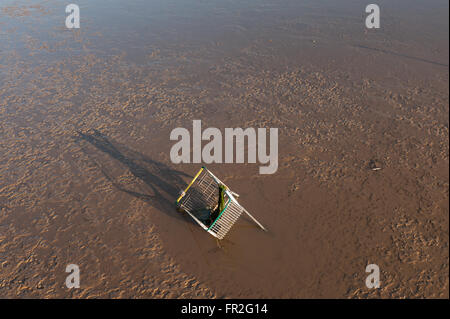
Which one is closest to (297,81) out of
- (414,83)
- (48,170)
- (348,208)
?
(414,83)

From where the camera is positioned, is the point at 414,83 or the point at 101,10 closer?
the point at 414,83

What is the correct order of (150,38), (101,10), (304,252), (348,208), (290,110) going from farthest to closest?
(101,10)
(150,38)
(290,110)
(348,208)
(304,252)

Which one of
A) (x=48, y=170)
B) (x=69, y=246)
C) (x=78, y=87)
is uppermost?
(x=78, y=87)

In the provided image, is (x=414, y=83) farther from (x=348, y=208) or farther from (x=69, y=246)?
(x=69, y=246)

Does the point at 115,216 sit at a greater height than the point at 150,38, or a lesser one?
lesser

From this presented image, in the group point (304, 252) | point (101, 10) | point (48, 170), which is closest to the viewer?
point (304, 252)

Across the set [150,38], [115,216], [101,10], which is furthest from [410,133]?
[101,10]
